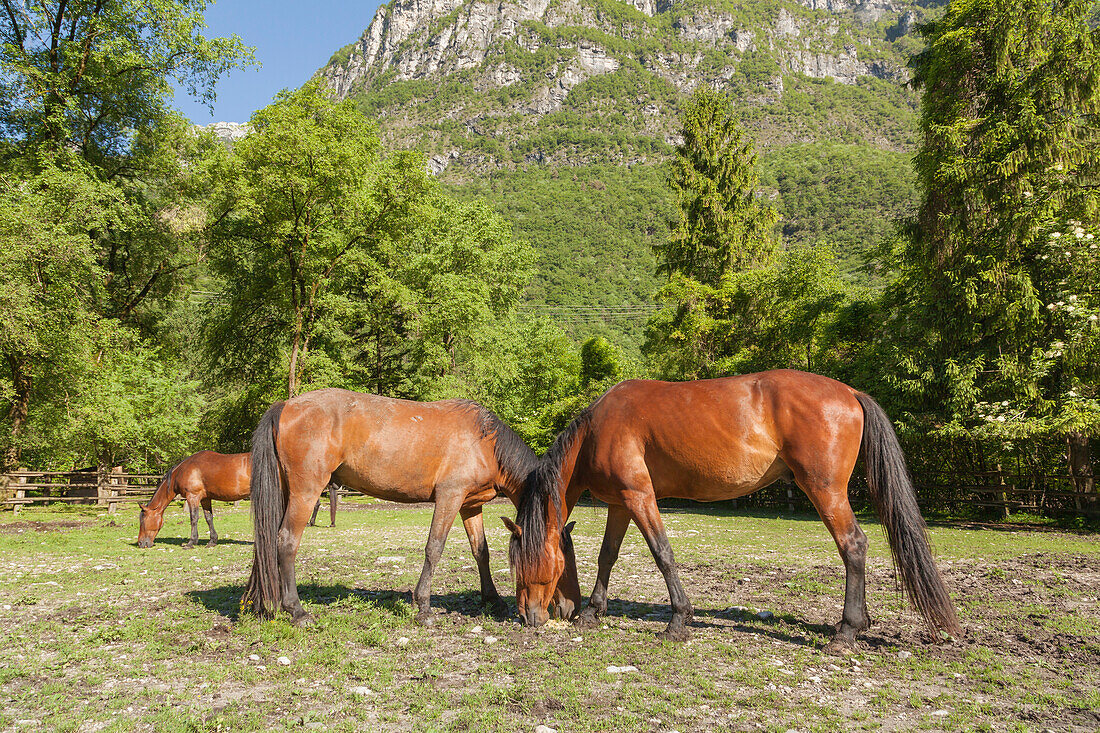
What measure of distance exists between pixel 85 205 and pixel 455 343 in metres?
17.8

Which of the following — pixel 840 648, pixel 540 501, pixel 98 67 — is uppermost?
pixel 98 67

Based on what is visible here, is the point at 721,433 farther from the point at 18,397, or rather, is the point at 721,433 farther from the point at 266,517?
the point at 18,397

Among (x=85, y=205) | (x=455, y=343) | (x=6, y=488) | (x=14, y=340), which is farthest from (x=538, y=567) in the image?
(x=455, y=343)

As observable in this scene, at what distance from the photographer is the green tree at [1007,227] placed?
50.9 feet

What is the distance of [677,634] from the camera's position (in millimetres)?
5461

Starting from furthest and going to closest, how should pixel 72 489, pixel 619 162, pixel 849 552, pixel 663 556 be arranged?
pixel 619 162 < pixel 72 489 < pixel 663 556 < pixel 849 552

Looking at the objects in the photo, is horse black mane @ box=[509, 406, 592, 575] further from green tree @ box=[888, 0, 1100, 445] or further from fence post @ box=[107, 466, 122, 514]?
fence post @ box=[107, 466, 122, 514]

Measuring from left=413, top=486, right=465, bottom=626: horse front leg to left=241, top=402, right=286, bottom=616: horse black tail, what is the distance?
1.41 meters

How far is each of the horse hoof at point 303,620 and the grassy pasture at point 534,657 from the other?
0.13m

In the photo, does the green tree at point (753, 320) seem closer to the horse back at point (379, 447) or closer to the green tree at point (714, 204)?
the green tree at point (714, 204)

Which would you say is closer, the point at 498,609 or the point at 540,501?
the point at 540,501

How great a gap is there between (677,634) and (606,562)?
3.85ft

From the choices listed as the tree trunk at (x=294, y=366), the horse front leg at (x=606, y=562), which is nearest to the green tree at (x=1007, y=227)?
the horse front leg at (x=606, y=562)

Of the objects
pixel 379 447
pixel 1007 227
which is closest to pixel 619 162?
pixel 1007 227
